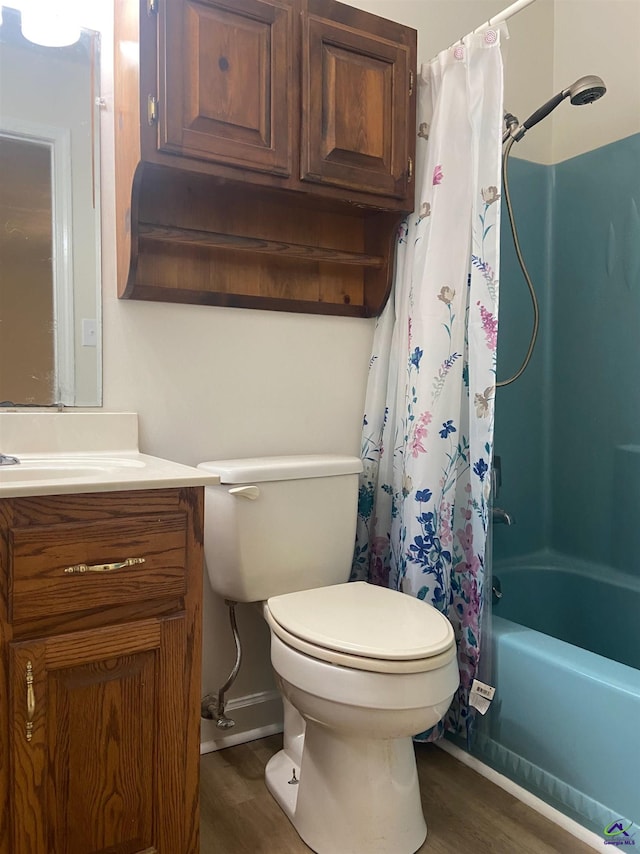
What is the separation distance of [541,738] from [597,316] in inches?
55.6

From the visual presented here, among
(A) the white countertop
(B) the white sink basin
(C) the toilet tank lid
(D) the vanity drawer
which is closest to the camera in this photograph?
(D) the vanity drawer

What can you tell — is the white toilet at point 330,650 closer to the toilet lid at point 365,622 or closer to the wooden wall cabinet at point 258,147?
the toilet lid at point 365,622

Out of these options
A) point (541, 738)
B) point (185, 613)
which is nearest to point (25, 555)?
point (185, 613)

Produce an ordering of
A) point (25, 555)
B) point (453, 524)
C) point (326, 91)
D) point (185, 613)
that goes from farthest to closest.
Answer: point (453, 524), point (326, 91), point (185, 613), point (25, 555)

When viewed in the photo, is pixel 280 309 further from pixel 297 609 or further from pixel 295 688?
→ pixel 295 688

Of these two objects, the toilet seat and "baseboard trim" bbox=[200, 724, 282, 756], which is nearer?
the toilet seat

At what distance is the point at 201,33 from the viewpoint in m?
1.46

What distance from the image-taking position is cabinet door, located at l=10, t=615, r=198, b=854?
3.51 ft

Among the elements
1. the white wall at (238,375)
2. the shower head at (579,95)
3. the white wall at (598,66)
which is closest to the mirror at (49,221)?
the white wall at (238,375)

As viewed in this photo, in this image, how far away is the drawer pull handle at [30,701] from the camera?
3.49ft

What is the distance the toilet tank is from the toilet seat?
0.28ft

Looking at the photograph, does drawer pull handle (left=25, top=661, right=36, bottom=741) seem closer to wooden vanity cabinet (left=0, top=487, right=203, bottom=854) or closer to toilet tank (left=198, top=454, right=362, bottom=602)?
wooden vanity cabinet (left=0, top=487, right=203, bottom=854)

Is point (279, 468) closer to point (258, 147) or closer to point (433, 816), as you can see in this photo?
point (258, 147)

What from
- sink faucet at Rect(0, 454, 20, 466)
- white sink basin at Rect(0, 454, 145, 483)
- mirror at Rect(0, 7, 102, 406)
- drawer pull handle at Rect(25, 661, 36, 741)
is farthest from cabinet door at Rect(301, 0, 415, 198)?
drawer pull handle at Rect(25, 661, 36, 741)
